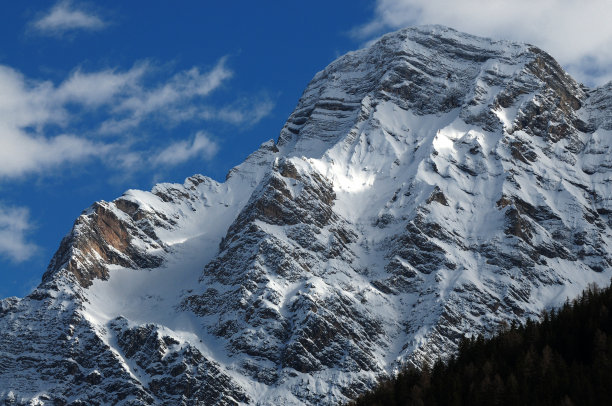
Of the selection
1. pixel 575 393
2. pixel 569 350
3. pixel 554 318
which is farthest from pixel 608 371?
pixel 554 318

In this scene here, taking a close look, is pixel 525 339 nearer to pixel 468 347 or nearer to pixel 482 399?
pixel 468 347

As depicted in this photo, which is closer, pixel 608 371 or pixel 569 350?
pixel 608 371

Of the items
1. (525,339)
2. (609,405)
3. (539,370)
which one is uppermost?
(525,339)

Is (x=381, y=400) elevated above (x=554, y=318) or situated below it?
below

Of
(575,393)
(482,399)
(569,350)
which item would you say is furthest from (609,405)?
(569,350)

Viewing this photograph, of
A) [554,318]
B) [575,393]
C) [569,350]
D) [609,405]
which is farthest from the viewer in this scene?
[554,318]

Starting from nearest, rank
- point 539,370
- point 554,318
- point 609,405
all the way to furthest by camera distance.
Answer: point 609,405
point 539,370
point 554,318
